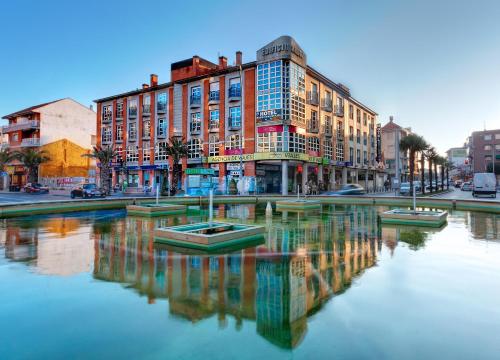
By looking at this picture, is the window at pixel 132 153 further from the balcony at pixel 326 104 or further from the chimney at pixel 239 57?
the balcony at pixel 326 104

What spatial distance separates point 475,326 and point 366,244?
537 cm

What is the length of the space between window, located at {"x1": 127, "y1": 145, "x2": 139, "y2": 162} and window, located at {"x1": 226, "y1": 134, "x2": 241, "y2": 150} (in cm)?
1849

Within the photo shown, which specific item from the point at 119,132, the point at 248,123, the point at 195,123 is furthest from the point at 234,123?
the point at 119,132

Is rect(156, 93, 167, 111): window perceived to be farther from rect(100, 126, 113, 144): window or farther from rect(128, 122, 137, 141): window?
rect(100, 126, 113, 144): window

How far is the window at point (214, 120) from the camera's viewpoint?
41022 mm

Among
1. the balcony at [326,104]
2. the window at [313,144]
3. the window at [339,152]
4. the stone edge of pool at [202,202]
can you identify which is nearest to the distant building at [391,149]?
the window at [339,152]

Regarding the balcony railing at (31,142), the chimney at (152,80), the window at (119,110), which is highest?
the chimney at (152,80)

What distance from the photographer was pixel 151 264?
24.0 feet

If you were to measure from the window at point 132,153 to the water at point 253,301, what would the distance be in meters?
41.9

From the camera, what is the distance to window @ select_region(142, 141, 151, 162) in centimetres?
4806

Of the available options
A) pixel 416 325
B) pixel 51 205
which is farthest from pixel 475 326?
pixel 51 205

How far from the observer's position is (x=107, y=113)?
54.6 metres

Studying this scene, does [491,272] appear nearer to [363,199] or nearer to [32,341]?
[32,341]

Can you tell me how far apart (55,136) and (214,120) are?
3334 cm
